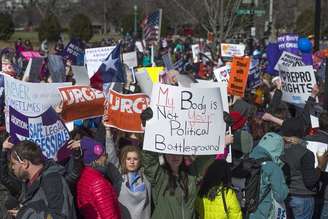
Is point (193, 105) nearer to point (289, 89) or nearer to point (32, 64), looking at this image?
point (32, 64)

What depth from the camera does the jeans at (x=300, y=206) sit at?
652 centimetres

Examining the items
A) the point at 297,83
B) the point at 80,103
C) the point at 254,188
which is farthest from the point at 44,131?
the point at 297,83

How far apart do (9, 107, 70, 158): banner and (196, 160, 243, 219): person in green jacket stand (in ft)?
3.95

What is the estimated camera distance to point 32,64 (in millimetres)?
9281

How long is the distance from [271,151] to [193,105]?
3.25 feet

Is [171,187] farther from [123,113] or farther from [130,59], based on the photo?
[130,59]

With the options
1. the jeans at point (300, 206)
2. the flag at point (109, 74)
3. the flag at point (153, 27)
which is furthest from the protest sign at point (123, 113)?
the flag at point (153, 27)

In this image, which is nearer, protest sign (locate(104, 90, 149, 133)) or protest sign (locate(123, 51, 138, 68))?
protest sign (locate(104, 90, 149, 133))

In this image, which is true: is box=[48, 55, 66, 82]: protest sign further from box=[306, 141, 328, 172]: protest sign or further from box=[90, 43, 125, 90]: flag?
box=[306, 141, 328, 172]: protest sign

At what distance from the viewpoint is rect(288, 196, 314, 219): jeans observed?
6.52 m

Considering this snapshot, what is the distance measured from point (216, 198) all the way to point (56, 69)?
4.61 meters

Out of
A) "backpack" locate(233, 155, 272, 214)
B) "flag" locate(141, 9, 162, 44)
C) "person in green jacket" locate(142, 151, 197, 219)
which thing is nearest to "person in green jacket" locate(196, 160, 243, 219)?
"person in green jacket" locate(142, 151, 197, 219)

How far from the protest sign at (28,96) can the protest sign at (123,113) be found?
28.2 inches

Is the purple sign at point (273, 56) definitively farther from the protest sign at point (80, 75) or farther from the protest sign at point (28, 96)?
the protest sign at point (28, 96)
